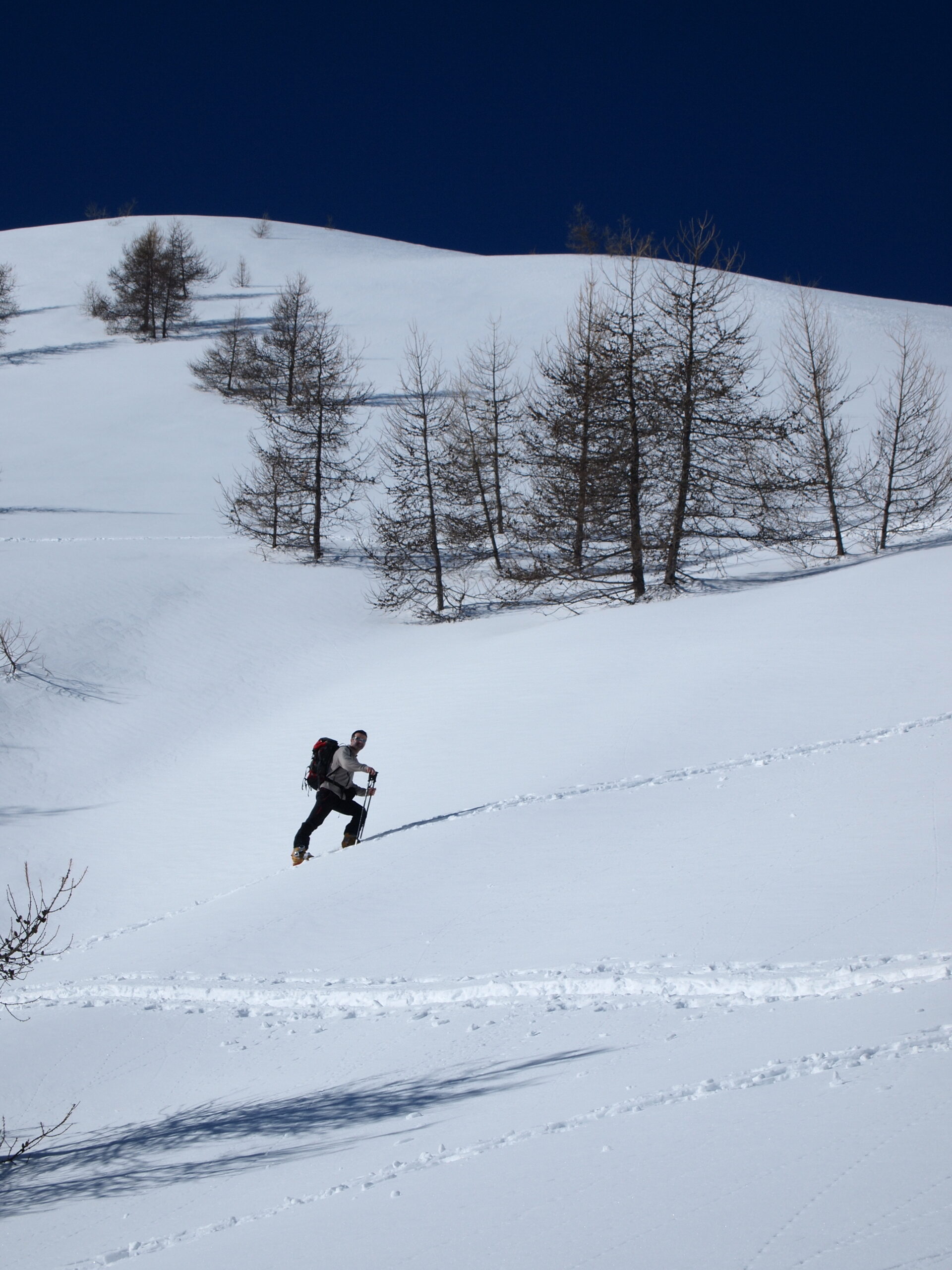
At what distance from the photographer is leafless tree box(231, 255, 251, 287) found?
65250 millimetres

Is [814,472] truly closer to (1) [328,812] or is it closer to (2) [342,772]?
(2) [342,772]

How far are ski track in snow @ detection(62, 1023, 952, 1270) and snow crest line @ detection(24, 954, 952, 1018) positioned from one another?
37.1 inches

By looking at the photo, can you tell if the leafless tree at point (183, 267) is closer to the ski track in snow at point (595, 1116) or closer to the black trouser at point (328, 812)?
the black trouser at point (328, 812)

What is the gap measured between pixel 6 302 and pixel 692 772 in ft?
161

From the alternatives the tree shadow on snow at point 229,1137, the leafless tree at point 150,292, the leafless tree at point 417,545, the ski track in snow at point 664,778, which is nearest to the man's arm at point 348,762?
the ski track in snow at point 664,778

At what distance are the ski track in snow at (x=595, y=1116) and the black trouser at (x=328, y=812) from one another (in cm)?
663

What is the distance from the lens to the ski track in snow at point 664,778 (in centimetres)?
1080

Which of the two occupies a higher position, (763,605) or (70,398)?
(70,398)

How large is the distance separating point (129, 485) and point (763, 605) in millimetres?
26344

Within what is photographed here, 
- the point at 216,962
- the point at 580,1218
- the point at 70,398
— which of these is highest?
the point at 70,398

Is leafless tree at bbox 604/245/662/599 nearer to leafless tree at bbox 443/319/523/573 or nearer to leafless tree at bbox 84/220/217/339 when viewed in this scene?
leafless tree at bbox 443/319/523/573

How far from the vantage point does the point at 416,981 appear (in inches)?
267

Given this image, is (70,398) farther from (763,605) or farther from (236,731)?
(763,605)

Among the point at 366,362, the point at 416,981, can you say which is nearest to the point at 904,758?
the point at 416,981
